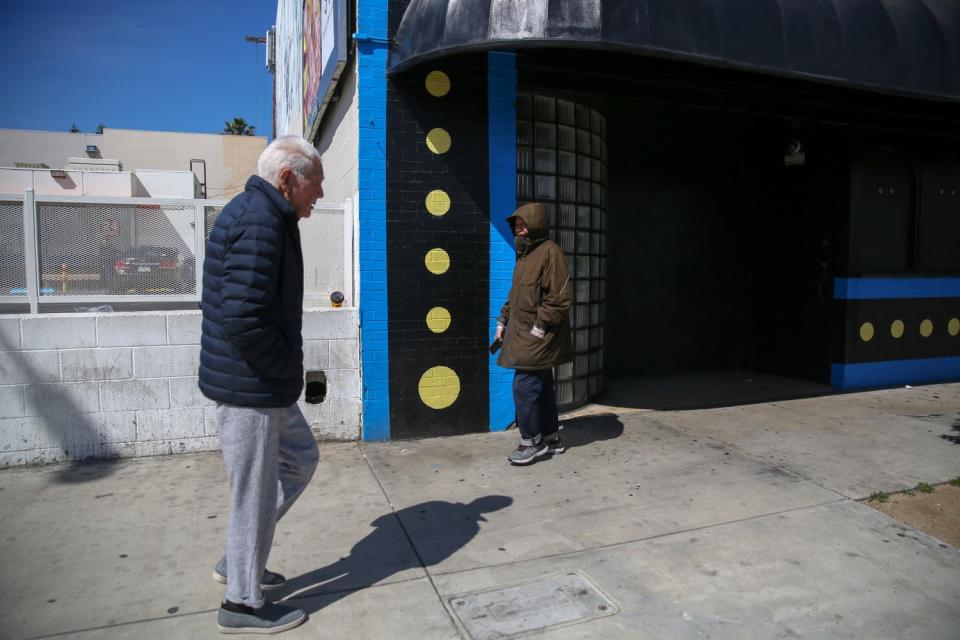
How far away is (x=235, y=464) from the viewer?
2623mm

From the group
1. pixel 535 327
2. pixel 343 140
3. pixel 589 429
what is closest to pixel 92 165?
pixel 343 140

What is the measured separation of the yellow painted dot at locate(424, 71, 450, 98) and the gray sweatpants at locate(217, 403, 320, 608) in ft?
11.5

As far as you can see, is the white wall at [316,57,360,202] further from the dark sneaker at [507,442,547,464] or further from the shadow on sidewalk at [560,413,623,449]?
the shadow on sidewalk at [560,413,623,449]

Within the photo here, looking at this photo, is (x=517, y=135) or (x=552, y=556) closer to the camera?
(x=552, y=556)

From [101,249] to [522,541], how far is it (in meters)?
3.82

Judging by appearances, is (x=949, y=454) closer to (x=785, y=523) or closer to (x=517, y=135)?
(x=785, y=523)

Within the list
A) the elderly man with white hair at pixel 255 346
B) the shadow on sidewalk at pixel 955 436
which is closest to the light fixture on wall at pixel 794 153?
the shadow on sidewalk at pixel 955 436

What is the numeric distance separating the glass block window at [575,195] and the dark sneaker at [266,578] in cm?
364

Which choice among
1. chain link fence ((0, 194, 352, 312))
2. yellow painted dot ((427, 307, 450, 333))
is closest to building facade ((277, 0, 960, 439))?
yellow painted dot ((427, 307, 450, 333))

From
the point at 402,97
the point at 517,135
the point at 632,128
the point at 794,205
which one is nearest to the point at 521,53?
the point at 517,135

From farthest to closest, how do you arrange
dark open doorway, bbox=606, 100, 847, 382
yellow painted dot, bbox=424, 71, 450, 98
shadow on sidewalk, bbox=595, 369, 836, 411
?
dark open doorway, bbox=606, 100, 847, 382
shadow on sidewalk, bbox=595, 369, 836, 411
yellow painted dot, bbox=424, 71, 450, 98

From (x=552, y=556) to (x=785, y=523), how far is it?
144cm

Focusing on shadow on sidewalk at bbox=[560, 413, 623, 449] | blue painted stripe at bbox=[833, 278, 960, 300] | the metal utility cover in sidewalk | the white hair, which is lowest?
the metal utility cover in sidewalk

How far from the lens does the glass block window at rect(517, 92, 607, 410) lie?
5.96 metres
